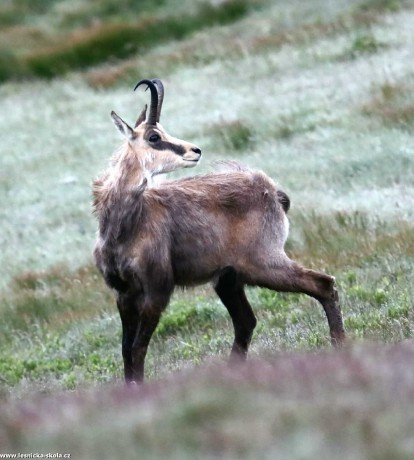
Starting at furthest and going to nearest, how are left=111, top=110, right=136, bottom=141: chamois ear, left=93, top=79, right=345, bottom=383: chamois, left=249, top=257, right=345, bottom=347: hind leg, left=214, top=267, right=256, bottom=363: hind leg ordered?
left=214, top=267, right=256, bottom=363: hind leg → left=111, top=110, right=136, bottom=141: chamois ear → left=249, top=257, right=345, bottom=347: hind leg → left=93, top=79, right=345, bottom=383: chamois

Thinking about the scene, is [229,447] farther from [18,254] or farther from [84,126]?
[84,126]

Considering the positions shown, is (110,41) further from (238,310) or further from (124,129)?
(238,310)

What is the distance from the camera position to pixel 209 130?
1938cm

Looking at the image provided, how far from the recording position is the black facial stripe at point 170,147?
902cm

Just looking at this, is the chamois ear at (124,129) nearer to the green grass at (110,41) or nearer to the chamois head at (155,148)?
the chamois head at (155,148)

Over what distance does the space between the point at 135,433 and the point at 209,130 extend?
592 inches

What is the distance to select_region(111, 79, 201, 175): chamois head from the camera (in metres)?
8.98

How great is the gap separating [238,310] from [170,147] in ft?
4.48

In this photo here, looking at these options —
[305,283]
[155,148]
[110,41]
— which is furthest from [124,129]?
[110,41]

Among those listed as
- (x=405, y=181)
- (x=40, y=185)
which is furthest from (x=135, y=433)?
(x=40, y=185)

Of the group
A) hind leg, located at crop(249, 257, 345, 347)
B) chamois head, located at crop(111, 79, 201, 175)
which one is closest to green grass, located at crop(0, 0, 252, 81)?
chamois head, located at crop(111, 79, 201, 175)

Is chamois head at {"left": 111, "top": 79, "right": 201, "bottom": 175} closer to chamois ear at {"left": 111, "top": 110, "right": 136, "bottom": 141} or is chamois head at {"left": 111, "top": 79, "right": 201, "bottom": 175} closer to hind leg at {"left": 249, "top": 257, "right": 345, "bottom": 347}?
chamois ear at {"left": 111, "top": 110, "right": 136, "bottom": 141}

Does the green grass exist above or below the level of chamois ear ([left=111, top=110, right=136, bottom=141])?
below

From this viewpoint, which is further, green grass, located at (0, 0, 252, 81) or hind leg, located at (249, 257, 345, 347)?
green grass, located at (0, 0, 252, 81)
